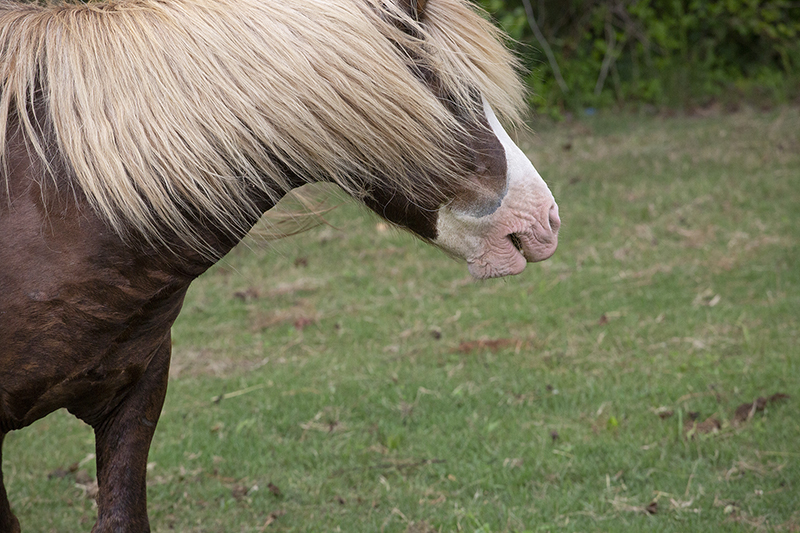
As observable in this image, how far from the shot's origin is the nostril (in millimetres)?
1881

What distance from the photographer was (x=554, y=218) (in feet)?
6.19

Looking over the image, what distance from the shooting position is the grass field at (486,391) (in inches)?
114

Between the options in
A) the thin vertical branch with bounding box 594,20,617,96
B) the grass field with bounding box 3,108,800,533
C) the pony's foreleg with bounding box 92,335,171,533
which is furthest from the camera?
the thin vertical branch with bounding box 594,20,617,96

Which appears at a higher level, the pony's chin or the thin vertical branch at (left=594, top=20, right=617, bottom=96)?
the pony's chin

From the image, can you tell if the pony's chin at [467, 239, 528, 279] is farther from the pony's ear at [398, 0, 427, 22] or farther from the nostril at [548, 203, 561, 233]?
the pony's ear at [398, 0, 427, 22]

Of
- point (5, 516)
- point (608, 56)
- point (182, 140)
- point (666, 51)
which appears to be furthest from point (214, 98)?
point (666, 51)

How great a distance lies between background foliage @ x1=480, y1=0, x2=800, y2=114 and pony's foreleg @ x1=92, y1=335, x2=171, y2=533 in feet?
25.6

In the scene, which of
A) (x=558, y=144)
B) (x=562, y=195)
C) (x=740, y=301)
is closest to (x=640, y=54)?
(x=558, y=144)

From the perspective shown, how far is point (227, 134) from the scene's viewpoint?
5.44 feet

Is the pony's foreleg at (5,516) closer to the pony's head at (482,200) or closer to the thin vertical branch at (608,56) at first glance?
the pony's head at (482,200)

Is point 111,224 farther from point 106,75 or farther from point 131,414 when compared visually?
point 131,414

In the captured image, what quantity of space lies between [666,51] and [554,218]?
8.57 metres

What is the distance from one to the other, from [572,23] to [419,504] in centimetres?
821

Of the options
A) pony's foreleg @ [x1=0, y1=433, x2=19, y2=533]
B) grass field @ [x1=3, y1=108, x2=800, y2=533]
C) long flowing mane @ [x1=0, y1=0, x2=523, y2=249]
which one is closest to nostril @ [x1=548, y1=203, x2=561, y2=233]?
long flowing mane @ [x1=0, y1=0, x2=523, y2=249]
